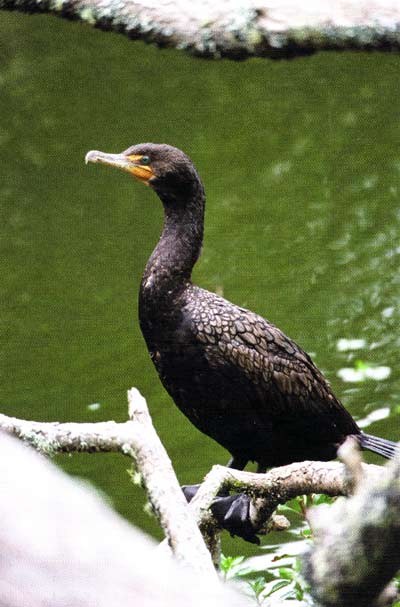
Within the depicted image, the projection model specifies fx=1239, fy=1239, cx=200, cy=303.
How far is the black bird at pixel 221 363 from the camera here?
3.67 metres

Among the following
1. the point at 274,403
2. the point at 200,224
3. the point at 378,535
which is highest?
the point at 378,535

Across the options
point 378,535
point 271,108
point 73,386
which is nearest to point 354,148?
point 271,108

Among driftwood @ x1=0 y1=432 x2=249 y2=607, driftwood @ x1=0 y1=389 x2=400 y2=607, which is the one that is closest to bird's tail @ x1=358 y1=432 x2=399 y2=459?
driftwood @ x1=0 y1=389 x2=400 y2=607

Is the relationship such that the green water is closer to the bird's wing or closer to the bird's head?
the bird's wing

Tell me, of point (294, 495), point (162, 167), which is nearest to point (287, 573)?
point (294, 495)

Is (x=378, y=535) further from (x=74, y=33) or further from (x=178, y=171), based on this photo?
(x=74, y=33)

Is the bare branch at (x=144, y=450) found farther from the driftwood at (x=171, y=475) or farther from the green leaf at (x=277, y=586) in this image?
the green leaf at (x=277, y=586)

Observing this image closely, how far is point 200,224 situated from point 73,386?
1992mm

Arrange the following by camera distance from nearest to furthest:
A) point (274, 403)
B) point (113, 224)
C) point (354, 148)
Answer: point (274, 403), point (113, 224), point (354, 148)

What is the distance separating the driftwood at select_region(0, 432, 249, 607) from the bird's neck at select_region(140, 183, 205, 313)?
2.57 m

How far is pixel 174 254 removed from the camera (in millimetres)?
3867

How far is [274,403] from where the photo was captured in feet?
12.3

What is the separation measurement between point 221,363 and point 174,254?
1.35ft

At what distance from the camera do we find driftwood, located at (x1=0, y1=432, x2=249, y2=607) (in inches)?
44.6
